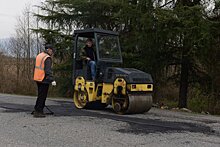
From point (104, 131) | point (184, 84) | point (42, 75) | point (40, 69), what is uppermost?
point (40, 69)

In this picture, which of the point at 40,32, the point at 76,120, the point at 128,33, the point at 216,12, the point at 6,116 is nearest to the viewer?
the point at 76,120

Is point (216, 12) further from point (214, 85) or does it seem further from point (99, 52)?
point (99, 52)

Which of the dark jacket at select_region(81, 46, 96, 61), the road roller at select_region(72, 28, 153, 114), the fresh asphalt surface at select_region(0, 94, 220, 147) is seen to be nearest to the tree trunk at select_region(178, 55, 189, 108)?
the road roller at select_region(72, 28, 153, 114)

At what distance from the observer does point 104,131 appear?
8336mm

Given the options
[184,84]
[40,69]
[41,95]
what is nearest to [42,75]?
[40,69]

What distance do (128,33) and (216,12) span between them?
14.3ft

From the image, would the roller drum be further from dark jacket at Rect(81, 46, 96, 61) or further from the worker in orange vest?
the worker in orange vest

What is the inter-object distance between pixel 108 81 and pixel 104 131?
3531 mm

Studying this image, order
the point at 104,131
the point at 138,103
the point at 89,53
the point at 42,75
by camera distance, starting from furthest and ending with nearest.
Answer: the point at 89,53
the point at 138,103
the point at 42,75
the point at 104,131

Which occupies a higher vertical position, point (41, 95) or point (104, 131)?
point (41, 95)

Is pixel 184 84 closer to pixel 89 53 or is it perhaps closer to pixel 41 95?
pixel 89 53

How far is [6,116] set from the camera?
34.4 ft

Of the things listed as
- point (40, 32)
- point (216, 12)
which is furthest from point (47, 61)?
point (40, 32)

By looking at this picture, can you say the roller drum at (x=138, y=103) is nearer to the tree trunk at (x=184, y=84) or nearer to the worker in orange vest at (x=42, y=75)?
the worker in orange vest at (x=42, y=75)
